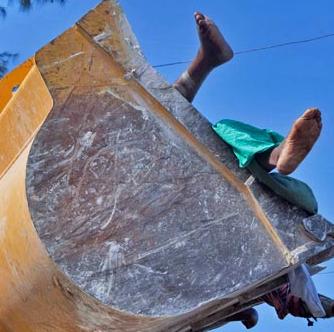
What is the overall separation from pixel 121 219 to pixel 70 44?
689 millimetres

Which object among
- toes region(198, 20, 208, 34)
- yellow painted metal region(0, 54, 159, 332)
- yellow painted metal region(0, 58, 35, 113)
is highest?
yellow painted metal region(0, 58, 35, 113)

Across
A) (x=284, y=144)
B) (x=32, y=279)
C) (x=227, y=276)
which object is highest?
(x=284, y=144)

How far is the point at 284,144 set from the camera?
8.83 ft

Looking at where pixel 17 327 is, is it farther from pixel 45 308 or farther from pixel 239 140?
pixel 239 140

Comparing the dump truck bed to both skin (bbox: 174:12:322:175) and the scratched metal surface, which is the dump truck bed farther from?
skin (bbox: 174:12:322:175)

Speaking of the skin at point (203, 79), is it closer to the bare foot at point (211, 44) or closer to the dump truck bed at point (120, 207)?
the bare foot at point (211, 44)

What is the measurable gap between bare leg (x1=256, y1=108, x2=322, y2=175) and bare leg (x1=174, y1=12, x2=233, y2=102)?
0.60m

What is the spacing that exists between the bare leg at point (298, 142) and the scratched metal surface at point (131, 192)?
178 mm

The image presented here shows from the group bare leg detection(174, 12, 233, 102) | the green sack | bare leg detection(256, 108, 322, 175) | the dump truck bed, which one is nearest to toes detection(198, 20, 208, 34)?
bare leg detection(174, 12, 233, 102)

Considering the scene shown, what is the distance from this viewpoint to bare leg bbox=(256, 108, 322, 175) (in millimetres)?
2584

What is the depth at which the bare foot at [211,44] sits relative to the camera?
122 inches

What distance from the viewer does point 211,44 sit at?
3.17 metres

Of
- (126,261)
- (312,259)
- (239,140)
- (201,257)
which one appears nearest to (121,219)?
(126,261)

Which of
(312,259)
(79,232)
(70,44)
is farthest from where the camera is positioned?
(312,259)
